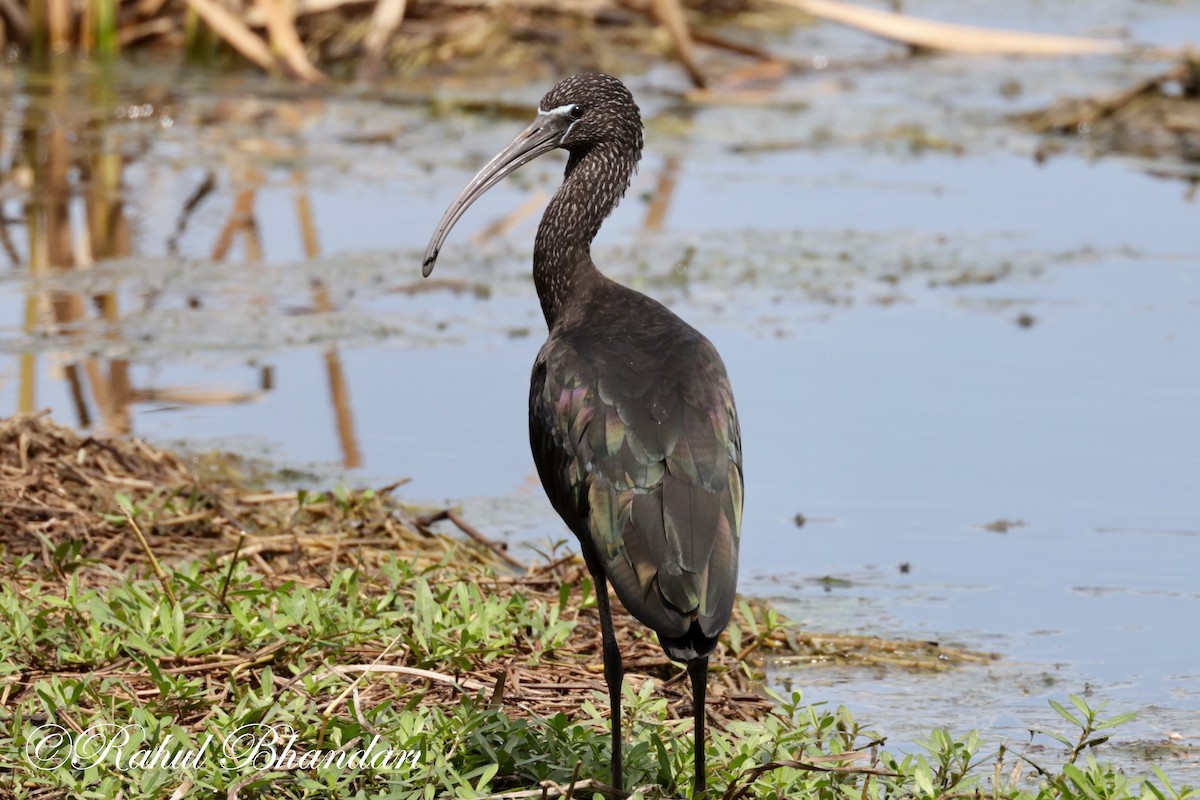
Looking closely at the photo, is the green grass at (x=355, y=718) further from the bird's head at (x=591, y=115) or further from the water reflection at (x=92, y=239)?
the water reflection at (x=92, y=239)

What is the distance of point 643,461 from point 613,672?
453 millimetres

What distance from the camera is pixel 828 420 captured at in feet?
22.1

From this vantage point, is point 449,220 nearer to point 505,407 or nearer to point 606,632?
point 606,632

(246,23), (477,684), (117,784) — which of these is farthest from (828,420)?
(246,23)

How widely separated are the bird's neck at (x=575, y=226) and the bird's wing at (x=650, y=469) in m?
0.42

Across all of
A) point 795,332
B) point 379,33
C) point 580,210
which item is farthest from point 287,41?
point 580,210

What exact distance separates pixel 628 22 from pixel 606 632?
11381 millimetres

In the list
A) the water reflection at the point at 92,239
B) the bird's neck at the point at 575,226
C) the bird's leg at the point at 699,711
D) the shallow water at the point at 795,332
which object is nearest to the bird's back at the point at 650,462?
the bird's leg at the point at 699,711

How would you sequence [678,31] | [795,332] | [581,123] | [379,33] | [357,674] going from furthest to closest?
[379,33] → [678,31] → [795,332] → [581,123] → [357,674]

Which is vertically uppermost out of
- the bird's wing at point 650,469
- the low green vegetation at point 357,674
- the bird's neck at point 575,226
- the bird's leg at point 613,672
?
the bird's neck at point 575,226

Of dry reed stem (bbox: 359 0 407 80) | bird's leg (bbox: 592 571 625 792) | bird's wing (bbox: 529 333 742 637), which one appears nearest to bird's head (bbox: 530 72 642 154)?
bird's wing (bbox: 529 333 742 637)

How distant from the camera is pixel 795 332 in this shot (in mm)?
7922

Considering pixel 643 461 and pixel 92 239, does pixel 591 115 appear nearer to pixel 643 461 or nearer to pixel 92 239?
pixel 643 461

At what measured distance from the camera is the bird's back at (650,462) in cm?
345
